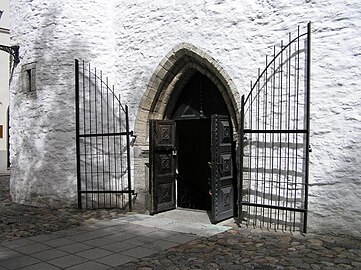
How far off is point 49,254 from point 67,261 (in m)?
0.39

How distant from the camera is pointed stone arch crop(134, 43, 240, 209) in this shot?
613cm

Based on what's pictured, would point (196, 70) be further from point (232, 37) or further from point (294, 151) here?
point (294, 151)

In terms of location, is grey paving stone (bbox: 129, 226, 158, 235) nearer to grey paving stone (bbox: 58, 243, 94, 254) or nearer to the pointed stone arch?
grey paving stone (bbox: 58, 243, 94, 254)

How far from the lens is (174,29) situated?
6.47 m

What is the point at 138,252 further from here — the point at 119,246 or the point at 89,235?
the point at 89,235

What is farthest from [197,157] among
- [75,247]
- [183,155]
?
[75,247]

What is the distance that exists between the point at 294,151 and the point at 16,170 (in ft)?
18.6

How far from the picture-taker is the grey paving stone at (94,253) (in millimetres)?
4413

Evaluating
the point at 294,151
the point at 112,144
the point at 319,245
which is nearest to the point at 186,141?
the point at 112,144

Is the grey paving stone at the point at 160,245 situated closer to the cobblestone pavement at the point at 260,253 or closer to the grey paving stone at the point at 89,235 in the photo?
the cobblestone pavement at the point at 260,253

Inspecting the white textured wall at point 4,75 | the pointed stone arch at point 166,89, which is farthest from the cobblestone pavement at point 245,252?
the white textured wall at point 4,75

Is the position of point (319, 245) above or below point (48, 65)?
below

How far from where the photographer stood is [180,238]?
5.10m

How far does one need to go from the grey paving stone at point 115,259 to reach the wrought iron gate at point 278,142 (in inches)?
74.2
